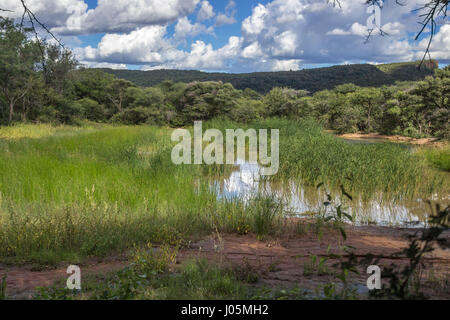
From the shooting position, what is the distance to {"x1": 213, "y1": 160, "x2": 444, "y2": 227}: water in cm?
682

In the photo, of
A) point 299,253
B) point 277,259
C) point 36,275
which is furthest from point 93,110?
point 277,259

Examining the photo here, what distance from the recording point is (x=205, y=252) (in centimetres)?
424

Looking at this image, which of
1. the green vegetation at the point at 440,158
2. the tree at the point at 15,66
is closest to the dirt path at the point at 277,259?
the green vegetation at the point at 440,158

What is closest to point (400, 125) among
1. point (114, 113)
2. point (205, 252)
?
point (114, 113)

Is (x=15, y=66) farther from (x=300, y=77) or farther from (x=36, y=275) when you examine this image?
(x=300, y=77)

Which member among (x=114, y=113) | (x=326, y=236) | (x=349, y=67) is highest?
(x=349, y=67)

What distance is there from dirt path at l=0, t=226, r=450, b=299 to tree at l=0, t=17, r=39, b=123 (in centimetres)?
1881

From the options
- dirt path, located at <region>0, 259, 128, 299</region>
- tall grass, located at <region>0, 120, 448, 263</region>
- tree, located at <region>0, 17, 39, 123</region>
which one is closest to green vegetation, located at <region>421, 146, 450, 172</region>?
tall grass, located at <region>0, 120, 448, 263</region>

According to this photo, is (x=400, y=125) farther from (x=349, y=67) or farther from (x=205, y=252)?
(x=349, y=67)

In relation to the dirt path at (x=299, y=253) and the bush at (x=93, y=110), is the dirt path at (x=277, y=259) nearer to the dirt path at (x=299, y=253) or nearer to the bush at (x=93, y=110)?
the dirt path at (x=299, y=253)

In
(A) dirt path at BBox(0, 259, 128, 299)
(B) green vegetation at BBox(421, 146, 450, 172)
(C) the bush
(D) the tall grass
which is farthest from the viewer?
(C) the bush

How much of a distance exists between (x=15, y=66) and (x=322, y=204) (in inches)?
731

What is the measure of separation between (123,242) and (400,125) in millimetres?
25211

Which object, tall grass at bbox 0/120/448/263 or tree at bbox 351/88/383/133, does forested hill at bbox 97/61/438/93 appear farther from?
tall grass at bbox 0/120/448/263
